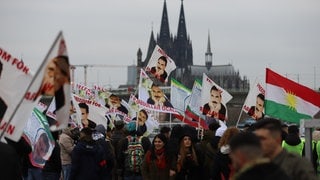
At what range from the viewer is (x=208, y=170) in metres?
10.3

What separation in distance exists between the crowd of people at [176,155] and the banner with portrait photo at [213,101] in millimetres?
4812

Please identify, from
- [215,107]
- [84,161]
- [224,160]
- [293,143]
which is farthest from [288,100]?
[215,107]

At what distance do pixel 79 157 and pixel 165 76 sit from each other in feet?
37.9

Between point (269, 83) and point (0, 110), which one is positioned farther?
point (269, 83)

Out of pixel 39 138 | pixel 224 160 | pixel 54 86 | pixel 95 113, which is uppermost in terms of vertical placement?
pixel 95 113

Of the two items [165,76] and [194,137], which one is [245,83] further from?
[194,137]

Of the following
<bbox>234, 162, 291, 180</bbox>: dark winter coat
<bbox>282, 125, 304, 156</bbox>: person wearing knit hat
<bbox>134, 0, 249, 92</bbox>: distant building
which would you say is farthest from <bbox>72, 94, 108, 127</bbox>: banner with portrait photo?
<bbox>134, 0, 249, 92</bbox>: distant building

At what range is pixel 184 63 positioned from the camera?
168 m

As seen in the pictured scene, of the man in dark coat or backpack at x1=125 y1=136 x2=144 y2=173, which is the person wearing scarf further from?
the man in dark coat

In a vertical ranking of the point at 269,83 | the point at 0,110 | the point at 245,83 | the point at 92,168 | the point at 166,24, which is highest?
the point at 166,24

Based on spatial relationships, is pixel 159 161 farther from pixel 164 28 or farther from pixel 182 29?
pixel 182 29

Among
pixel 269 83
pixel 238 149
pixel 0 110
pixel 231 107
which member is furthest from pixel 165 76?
pixel 231 107

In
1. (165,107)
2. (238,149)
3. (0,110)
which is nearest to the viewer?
(238,149)

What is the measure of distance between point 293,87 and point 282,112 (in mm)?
417
